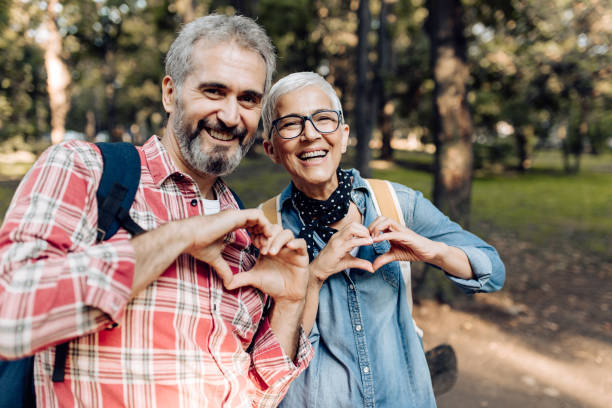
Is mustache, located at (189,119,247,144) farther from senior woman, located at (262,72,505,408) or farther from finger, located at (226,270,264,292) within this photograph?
finger, located at (226,270,264,292)

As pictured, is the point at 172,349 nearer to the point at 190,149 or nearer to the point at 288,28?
the point at 190,149

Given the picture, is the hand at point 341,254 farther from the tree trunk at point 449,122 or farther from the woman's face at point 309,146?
the tree trunk at point 449,122

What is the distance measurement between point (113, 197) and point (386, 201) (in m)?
1.26

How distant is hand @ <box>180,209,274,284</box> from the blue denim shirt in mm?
598

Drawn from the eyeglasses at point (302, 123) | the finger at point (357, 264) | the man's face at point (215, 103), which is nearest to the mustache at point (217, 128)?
the man's face at point (215, 103)

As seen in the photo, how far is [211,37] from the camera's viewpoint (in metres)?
1.71

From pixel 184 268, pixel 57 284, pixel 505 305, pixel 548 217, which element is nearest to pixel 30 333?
pixel 57 284

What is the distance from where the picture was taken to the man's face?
67.1 inches

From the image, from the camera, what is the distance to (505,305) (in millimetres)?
6039

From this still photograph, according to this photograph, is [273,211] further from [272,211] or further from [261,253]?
[261,253]

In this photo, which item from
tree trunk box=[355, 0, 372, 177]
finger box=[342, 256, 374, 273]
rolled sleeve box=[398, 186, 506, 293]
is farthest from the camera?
tree trunk box=[355, 0, 372, 177]

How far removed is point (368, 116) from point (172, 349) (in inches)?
312

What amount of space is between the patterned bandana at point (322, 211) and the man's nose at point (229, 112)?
576mm

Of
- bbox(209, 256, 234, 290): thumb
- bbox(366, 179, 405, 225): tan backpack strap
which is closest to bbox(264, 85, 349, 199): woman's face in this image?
bbox(366, 179, 405, 225): tan backpack strap
